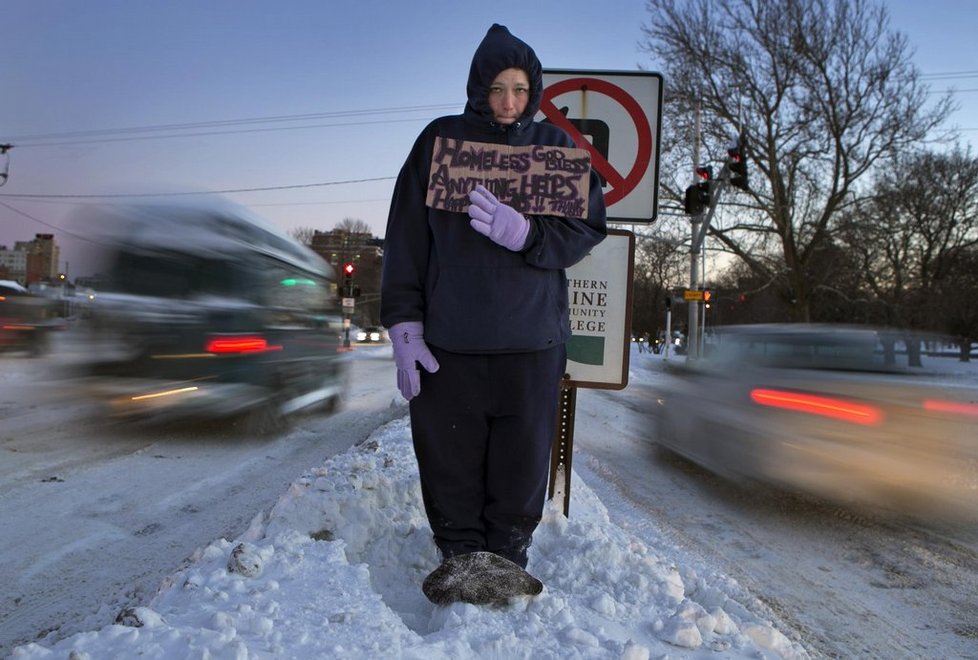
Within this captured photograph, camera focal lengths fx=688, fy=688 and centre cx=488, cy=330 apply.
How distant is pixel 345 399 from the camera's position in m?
11.3

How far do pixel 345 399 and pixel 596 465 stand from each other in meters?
6.05

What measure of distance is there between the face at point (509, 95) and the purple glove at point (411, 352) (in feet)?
2.70

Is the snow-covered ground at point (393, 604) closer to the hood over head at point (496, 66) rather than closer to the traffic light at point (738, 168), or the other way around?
the hood over head at point (496, 66)

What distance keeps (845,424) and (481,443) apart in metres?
3.85

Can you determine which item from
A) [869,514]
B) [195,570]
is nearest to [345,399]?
[869,514]

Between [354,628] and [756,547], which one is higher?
[354,628]

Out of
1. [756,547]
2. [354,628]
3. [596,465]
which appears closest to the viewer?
[354,628]

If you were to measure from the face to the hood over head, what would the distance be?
0.01 m

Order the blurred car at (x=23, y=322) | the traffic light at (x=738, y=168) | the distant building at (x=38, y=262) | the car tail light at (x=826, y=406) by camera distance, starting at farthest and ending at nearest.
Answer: the distant building at (x=38, y=262) → the traffic light at (x=738, y=168) → the blurred car at (x=23, y=322) → the car tail light at (x=826, y=406)

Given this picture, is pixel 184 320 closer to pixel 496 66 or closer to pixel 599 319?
Result: pixel 599 319

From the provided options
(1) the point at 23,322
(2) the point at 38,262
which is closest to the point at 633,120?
(1) the point at 23,322

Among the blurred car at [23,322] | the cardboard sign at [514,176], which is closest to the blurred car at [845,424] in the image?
the cardboard sign at [514,176]

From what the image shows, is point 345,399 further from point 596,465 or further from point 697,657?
point 697,657

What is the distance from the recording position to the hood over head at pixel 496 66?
2.45m
